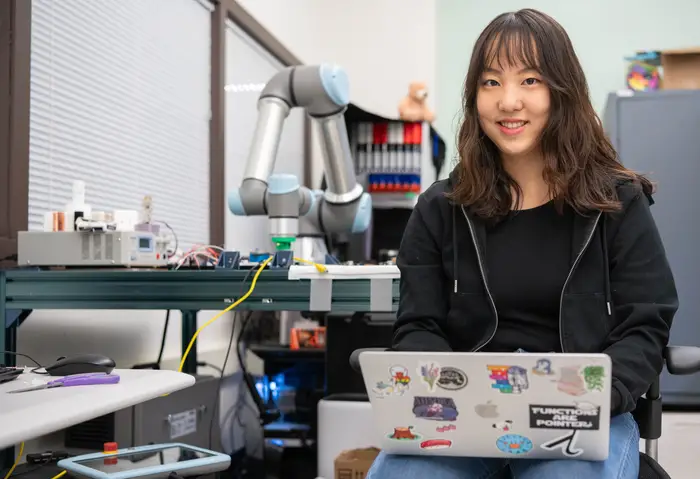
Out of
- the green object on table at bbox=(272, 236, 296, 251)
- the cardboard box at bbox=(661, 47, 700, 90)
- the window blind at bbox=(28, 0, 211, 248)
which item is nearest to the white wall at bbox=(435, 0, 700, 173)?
the cardboard box at bbox=(661, 47, 700, 90)

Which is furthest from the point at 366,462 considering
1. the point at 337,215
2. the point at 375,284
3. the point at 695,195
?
the point at 695,195

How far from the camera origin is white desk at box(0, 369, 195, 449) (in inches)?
29.9

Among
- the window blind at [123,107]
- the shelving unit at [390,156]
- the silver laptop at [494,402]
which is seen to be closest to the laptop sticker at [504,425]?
the silver laptop at [494,402]

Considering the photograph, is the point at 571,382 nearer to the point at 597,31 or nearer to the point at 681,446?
the point at 681,446

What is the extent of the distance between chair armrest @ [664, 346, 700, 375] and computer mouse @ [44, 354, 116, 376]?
864mm

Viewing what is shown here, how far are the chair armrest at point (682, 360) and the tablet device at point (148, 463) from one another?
77 centimetres

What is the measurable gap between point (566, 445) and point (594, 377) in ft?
0.37

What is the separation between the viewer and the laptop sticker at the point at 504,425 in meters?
0.90

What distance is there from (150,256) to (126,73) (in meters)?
0.98

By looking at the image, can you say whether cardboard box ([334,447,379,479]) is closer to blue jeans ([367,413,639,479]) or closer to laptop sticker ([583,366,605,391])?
blue jeans ([367,413,639,479])

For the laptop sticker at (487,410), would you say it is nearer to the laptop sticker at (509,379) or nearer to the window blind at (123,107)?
the laptop sticker at (509,379)

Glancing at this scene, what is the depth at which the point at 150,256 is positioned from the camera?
72.7 inches

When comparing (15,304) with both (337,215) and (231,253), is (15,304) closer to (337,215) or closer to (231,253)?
(231,253)

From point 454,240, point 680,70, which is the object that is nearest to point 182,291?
point 454,240
